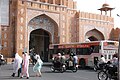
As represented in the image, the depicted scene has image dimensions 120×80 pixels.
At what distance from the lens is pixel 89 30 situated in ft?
131

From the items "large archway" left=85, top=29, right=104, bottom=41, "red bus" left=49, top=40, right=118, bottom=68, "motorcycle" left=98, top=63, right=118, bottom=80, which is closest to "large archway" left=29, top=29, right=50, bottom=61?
"large archway" left=85, top=29, right=104, bottom=41

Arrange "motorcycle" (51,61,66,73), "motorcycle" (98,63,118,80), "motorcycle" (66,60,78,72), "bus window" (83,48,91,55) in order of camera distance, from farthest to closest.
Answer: "bus window" (83,48,91,55), "motorcycle" (66,60,78,72), "motorcycle" (51,61,66,73), "motorcycle" (98,63,118,80)

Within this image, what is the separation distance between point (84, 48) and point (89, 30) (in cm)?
1721

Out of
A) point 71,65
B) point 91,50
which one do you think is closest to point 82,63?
point 91,50

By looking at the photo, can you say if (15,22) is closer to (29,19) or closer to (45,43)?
(29,19)

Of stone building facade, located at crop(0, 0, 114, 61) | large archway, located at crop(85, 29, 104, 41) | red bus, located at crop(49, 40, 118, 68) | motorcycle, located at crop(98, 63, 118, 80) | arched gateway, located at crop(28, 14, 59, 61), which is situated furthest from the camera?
large archway, located at crop(85, 29, 104, 41)

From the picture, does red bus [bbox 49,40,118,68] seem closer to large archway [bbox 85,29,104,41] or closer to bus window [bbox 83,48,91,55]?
bus window [bbox 83,48,91,55]

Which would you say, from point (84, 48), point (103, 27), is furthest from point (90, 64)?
point (103, 27)

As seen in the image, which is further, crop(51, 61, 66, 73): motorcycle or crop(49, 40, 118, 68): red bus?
crop(49, 40, 118, 68): red bus

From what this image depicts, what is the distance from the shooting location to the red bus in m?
21.0

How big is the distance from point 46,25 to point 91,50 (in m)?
14.6

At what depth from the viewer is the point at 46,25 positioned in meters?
35.6

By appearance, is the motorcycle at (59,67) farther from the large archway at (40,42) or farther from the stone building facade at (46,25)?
the large archway at (40,42)

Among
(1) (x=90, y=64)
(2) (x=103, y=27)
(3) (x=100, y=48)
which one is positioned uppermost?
(2) (x=103, y=27)
